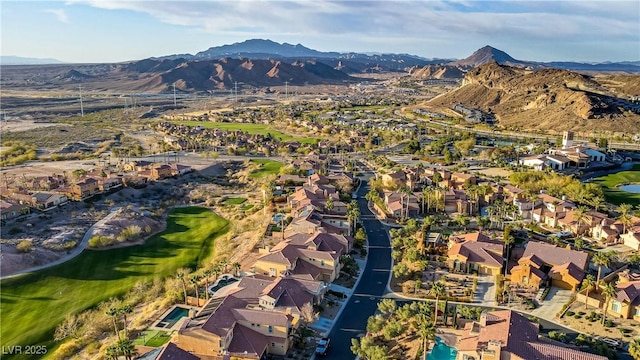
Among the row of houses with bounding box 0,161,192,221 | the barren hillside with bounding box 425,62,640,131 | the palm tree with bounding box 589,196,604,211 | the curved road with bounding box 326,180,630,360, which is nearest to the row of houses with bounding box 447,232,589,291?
the curved road with bounding box 326,180,630,360

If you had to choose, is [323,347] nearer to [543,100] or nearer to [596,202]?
[596,202]

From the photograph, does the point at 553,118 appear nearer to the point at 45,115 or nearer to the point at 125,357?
the point at 125,357

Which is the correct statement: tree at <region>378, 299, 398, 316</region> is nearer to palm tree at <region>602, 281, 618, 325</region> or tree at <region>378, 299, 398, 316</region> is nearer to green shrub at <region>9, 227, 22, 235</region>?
palm tree at <region>602, 281, 618, 325</region>

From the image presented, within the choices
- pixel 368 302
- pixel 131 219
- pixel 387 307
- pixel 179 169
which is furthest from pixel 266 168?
pixel 387 307

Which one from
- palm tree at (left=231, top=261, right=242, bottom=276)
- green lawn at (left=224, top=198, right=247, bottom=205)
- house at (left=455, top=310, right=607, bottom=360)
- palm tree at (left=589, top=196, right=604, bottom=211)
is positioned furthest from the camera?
green lawn at (left=224, top=198, right=247, bottom=205)

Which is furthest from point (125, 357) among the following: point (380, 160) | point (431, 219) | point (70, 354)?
point (380, 160)

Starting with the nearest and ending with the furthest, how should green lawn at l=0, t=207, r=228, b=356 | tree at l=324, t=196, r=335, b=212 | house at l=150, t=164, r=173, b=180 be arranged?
1. green lawn at l=0, t=207, r=228, b=356
2. tree at l=324, t=196, r=335, b=212
3. house at l=150, t=164, r=173, b=180

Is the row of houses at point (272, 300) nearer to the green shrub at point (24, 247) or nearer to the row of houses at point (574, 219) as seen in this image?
the row of houses at point (574, 219)
